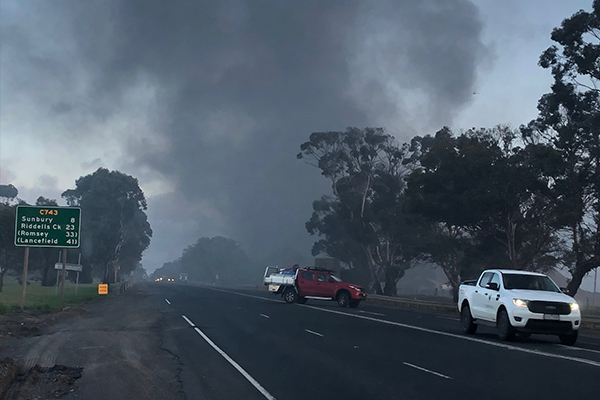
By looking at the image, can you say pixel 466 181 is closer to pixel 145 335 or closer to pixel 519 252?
pixel 519 252

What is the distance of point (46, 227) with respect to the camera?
107 ft

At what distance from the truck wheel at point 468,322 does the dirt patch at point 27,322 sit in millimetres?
14357

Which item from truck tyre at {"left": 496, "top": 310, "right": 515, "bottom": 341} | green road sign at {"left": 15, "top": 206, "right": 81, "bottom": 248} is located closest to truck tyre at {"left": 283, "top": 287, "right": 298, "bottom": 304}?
green road sign at {"left": 15, "top": 206, "right": 81, "bottom": 248}

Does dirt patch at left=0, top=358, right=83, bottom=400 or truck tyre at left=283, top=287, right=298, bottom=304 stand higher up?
truck tyre at left=283, top=287, right=298, bottom=304

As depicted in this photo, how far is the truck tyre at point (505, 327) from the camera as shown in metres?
17.3

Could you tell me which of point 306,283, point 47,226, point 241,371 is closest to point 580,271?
point 306,283

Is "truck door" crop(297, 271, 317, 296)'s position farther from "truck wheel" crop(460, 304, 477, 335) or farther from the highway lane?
"truck wheel" crop(460, 304, 477, 335)

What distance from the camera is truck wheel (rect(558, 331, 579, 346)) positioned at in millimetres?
17106

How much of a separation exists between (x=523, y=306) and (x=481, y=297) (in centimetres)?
232

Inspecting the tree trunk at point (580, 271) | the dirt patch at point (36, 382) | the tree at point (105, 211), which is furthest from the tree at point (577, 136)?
the tree at point (105, 211)

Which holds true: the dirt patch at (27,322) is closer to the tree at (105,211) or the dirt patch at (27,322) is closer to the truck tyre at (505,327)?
the truck tyre at (505,327)

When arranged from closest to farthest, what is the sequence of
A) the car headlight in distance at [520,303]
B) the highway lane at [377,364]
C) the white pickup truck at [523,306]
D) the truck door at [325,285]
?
the highway lane at [377,364]
the white pickup truck at [523,306]
the car headlight in distance at [520,303]
the truck door at [325,285]

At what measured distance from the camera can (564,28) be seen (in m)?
39.5

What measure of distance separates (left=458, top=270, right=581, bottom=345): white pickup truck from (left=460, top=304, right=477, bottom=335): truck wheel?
8.1 inches
